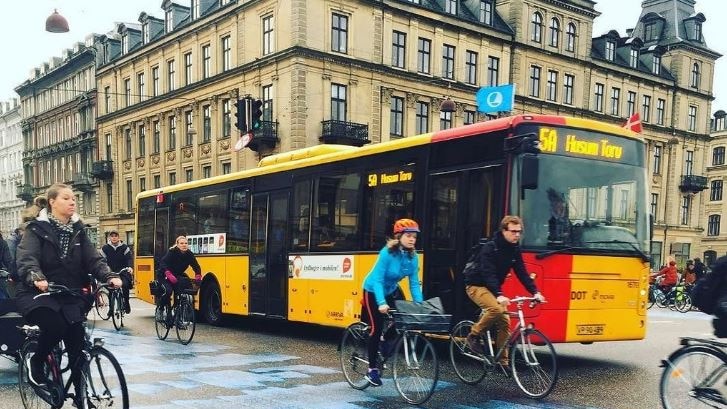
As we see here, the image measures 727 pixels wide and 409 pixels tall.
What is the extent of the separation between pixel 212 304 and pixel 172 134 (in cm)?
3188

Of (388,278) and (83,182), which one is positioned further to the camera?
(83,182)

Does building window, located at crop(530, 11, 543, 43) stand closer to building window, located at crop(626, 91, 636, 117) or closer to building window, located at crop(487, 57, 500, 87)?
building window, located at crop(487, 57, 500, 87)

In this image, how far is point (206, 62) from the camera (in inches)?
1575

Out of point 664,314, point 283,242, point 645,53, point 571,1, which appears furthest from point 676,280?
point 645,53

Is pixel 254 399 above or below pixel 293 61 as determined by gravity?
below

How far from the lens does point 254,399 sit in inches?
258

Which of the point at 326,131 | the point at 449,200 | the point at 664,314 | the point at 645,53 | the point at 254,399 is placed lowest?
the point at 664,314

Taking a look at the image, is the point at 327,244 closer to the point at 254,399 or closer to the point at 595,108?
the point at 254,399

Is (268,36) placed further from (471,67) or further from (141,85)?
(141,85)

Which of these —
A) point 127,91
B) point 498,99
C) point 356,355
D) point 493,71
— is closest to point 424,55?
point 493,71

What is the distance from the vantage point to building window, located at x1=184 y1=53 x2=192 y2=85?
136 ft

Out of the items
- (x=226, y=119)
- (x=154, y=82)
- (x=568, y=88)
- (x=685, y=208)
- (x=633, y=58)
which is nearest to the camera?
(x=226, y=119)

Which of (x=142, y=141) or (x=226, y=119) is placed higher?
(x=226, y=119)

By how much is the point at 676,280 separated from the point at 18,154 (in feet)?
245
